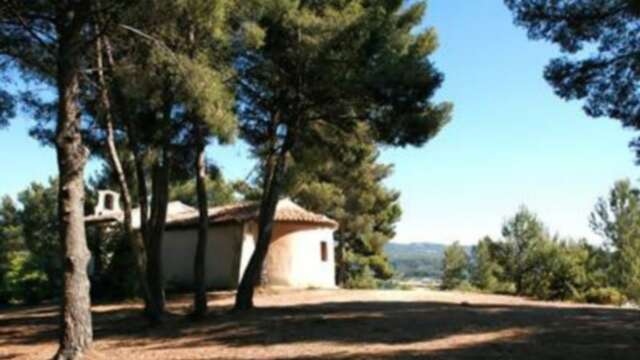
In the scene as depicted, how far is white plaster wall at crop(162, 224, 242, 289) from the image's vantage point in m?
28.9

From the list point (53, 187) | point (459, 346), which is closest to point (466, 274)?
point (53, 187)

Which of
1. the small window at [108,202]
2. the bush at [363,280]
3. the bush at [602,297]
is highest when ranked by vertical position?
the small window at [108,202]

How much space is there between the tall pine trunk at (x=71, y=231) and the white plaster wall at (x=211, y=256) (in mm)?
16325

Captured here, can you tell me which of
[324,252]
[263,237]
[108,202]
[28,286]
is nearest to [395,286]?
[324,252]

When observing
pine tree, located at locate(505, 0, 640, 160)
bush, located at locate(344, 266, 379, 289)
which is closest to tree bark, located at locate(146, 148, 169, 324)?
pine tree, located at locate(505, 0, 640, 160)

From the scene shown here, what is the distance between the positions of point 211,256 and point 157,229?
13.1 m

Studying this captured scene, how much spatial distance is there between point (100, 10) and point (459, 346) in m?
8.38

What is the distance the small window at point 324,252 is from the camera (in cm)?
3056

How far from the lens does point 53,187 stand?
6625 cm

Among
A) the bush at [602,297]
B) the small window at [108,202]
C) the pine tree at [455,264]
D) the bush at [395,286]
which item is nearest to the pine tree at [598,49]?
the bush at [602,297]

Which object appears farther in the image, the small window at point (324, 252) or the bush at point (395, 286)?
the bush at point (395, 286)

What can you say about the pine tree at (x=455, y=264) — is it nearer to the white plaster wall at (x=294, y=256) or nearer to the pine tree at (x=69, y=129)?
the white plaster wall at (x=294, y=256)

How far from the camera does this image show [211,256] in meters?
29.6

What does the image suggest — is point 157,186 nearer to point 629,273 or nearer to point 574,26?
point 574,26
